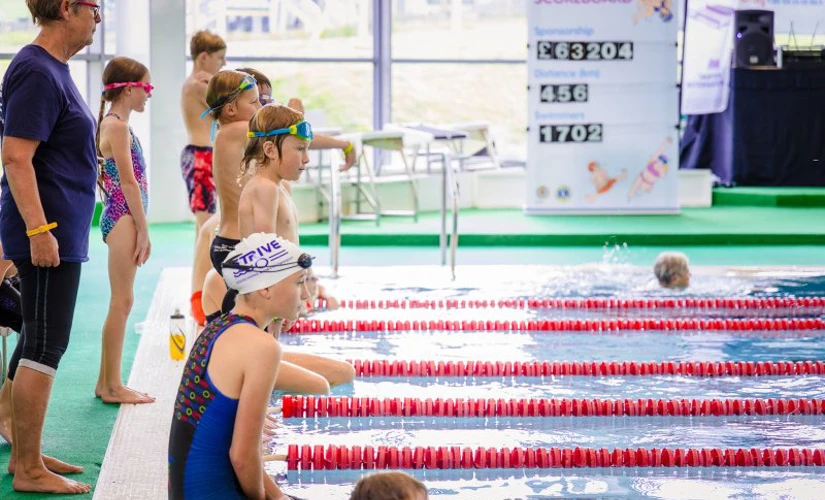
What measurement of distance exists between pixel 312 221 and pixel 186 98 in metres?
5.94

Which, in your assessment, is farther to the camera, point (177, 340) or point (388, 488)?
point (177, 340)

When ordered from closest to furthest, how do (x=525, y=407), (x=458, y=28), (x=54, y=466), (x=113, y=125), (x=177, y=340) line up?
(x=54, y=466) < (x=113, y=125) < (x=525, y=407) < (x=177, y=340) < (x=458, y=28)

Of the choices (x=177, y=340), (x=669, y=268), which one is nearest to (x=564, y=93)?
(x=669, y=268)

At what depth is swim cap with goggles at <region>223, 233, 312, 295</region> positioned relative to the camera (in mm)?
2951

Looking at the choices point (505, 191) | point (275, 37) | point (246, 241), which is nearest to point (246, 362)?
point (246, 241)

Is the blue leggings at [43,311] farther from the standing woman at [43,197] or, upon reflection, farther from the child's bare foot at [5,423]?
the child's bare foot at [5,423]

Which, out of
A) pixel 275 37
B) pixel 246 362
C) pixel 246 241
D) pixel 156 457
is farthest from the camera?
pixel 275 37

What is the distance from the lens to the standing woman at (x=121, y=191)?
4734 mm

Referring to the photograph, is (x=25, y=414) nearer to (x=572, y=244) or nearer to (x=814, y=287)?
(x=814, y=287)

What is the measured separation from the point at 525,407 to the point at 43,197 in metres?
2.19

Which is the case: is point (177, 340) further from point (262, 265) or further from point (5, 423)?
point (262, 265)

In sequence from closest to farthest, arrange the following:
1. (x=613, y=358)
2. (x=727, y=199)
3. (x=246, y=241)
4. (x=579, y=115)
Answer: (x=246, y=241), (x=613, y=358), (x=579, y=115), (x=727, y=199)

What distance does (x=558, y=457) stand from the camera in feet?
14.2

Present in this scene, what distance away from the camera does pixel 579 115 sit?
484 inches
